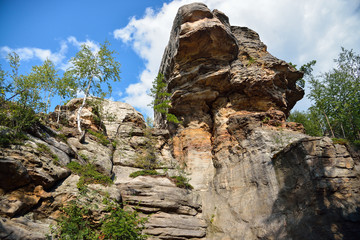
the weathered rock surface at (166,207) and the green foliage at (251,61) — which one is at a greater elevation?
the green foliage at (251,61)

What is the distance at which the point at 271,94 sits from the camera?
70.3ft

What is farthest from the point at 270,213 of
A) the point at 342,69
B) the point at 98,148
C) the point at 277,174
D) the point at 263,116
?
the point at 342,69

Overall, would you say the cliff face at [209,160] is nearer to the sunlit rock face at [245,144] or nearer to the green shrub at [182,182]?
the sunlit rock face at [245,144]

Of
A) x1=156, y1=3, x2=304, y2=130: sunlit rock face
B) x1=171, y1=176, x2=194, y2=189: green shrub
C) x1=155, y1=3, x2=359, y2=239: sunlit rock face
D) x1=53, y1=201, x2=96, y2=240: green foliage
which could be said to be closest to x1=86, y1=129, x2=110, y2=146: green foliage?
x1=155, y1=3, x2=359, y2=239: sunlit rock face

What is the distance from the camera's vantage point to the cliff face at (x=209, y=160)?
36.1ft

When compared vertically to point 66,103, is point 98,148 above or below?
below

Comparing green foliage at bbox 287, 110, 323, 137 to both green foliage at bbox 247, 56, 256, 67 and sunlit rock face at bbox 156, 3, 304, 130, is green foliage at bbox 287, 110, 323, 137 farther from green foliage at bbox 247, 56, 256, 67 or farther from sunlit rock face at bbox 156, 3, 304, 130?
green foliage at bbox 247, 56, 256, 67

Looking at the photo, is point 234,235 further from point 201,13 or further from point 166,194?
point 201,13

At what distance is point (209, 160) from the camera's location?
2123 centimetres

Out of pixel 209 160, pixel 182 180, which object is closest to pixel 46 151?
pixel 182 180

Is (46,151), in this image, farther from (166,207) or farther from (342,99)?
(342,99)

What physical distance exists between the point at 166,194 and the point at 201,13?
18.5 metres

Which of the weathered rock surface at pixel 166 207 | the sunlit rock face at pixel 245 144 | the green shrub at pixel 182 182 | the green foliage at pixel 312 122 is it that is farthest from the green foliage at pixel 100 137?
the green foliage at pixel 312 122

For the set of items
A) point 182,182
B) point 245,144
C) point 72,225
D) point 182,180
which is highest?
point 245,144
